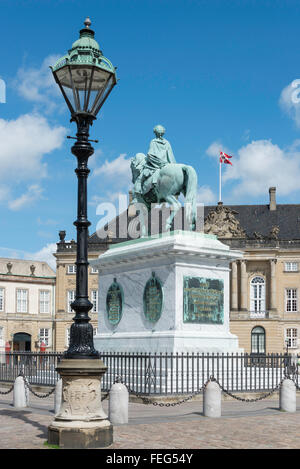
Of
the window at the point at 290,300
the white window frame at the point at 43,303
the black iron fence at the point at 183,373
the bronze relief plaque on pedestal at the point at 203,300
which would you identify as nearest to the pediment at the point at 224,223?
the window at the point at 290,300

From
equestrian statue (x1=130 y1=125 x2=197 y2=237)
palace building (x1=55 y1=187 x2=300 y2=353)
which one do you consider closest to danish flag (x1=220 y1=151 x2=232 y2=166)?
palace building (x1=55 y1=187 x2=300 y2=353)

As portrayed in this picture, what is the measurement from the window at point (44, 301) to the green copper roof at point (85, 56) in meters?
63.1

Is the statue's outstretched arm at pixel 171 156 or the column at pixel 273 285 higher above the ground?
the statue's outstretched arm at pixel 171 156

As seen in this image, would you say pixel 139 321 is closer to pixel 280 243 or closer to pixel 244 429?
pixel 244 429

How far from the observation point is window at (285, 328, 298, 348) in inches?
2491

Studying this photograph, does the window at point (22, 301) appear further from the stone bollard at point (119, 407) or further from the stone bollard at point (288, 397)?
Result: the stone bollard at point (119, 407)

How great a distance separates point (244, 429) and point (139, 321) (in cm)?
604

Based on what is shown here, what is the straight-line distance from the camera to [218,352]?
49.7 ft

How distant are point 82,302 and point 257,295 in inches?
2276

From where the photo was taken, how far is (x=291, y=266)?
64.6 meters

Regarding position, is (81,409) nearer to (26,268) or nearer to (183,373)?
(183,373)

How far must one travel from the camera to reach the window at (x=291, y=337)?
63.3 m

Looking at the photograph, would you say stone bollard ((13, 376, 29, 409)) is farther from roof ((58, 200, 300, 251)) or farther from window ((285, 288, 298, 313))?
window ((285, 288, 298, 313))
